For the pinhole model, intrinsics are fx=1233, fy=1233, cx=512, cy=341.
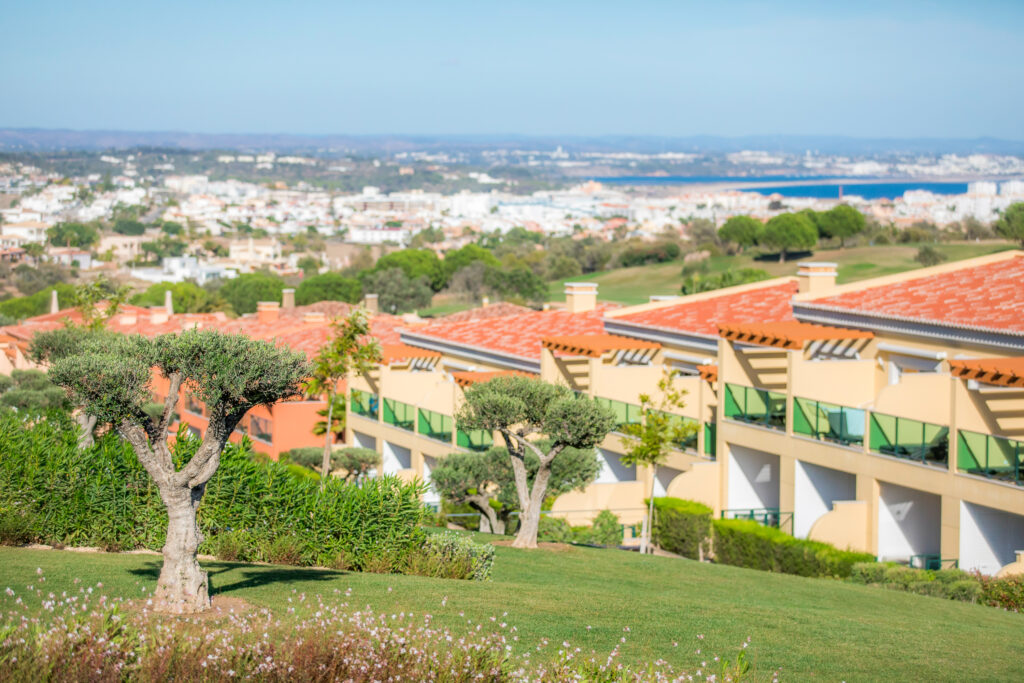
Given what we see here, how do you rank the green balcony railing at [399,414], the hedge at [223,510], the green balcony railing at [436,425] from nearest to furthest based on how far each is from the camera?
the hedge at [223,510] < the green balcony railing at [436,425] < the green balcony railing at [399,414]

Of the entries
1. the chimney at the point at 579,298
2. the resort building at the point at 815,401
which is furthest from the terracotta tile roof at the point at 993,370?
the chimney at the point at 579,298

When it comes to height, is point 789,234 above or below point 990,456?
below

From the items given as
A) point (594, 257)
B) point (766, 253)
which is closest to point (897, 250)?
point (766, 253)

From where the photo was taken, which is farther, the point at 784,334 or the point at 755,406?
the point at 755,406

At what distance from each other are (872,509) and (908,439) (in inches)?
51.3

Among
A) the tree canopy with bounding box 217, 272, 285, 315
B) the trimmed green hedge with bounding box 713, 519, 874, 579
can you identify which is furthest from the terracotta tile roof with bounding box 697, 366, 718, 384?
the tree canopy with bounding box 217, 272, 285, 315

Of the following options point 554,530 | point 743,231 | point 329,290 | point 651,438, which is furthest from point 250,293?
point 651,438

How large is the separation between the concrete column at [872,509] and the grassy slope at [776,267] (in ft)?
220

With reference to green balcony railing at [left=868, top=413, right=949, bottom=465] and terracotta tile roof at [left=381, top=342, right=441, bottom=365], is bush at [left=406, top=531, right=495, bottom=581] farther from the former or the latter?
terracotta tile roof at [left=381, top=342, right=441, bottom=365]

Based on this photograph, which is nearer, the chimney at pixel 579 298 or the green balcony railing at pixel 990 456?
the green balcony railing at pixel 990 456

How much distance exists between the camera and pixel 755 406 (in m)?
21.3

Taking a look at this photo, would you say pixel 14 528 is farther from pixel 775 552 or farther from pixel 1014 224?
pixel 1014 224

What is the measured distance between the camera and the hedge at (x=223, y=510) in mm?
12547

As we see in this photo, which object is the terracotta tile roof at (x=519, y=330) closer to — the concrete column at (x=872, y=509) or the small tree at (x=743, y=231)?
the concrete column at (x=872, y=509)
